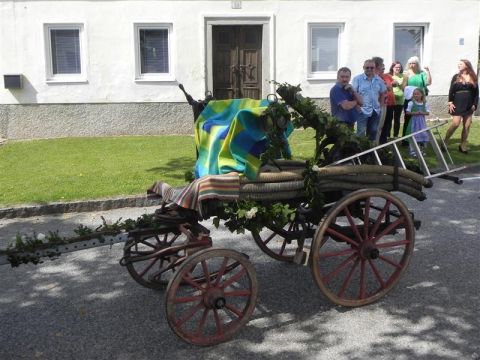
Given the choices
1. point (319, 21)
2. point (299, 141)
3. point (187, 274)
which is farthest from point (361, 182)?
point (319, 21)

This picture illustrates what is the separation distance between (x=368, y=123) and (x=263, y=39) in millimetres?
5426

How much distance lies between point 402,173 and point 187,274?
1818mm

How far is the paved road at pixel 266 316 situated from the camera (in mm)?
3805

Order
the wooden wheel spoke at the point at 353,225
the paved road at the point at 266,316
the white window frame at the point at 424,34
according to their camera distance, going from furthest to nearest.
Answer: the white window frame at the point at 424,34 → the wooden wheel spoke at the point at 353,225 → the paved road at the point at 266,316

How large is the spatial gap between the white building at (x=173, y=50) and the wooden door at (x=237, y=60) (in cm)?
3

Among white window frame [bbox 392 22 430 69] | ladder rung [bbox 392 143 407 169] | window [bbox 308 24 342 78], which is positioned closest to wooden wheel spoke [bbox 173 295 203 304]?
ladder rung [bbox 392 143 407 169]

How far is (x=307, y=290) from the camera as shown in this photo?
477 cm

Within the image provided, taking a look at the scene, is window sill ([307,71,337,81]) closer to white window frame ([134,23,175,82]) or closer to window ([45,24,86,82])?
white window frame ([134,23,175,82])

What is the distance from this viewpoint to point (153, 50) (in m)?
14.4

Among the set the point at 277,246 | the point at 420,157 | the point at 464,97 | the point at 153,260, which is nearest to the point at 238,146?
the point at 153,260

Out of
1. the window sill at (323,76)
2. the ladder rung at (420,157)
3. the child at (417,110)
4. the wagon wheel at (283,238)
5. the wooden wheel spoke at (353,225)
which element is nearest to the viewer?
the wooden wheel spoke at (353,225)

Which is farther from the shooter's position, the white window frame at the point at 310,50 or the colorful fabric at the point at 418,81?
the white window frame at the point at 310,50

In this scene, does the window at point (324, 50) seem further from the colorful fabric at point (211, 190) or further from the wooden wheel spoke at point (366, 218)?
the colorful fabric at point (211, 190)

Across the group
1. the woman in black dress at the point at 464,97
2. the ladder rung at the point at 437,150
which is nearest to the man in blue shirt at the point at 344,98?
the woman in black dress at the point at 464,97
